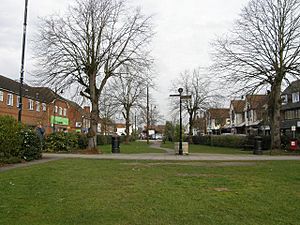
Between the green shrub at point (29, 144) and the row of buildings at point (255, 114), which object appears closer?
the green shrub at point (29, 144)

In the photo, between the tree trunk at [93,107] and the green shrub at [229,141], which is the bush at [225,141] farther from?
the tree trunk at [93,107]

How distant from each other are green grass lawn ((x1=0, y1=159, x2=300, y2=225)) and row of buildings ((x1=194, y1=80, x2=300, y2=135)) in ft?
72.7

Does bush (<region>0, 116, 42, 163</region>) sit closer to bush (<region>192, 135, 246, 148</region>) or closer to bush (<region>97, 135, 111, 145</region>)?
bush (<region>192, 135, 246, 148</region>)

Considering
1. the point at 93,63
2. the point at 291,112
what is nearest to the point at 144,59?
the point at 93,63

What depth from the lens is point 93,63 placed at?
27281 millimetres

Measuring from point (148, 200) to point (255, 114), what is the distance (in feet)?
201

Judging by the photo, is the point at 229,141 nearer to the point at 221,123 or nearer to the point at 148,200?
the point at 148,200

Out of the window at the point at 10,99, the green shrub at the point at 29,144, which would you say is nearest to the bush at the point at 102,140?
the window at the point at 10,99

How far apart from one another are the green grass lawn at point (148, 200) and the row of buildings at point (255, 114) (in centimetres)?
2216

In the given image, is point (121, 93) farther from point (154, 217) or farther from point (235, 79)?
point (154, 217)

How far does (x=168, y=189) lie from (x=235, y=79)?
75.7 ft

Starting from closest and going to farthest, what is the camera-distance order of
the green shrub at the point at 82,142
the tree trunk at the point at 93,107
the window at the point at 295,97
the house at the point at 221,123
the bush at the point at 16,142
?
the bush at the point at 16,142, the tree trunk at the point at 93,107, the green shrub at the point at 82,142, the window at the point at 295,97, the house at the point at 221,123

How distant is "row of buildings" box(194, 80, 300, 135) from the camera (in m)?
36.4

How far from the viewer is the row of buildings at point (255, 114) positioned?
36375 millimetres
